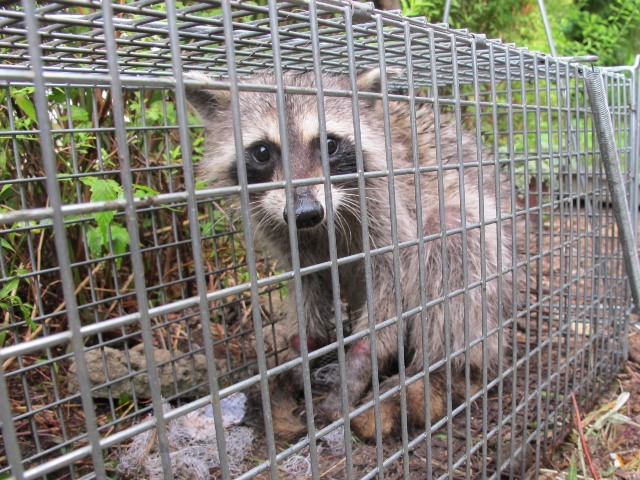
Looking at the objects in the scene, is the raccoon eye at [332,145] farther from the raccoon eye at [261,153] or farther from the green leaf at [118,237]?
the green leaf at [118,237]

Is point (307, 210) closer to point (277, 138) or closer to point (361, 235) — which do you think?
point (361, 235)

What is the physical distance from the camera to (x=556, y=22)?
6.30 metres

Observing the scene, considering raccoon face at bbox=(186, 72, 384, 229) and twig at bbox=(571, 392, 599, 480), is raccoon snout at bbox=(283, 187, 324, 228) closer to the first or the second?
raccoon face at bbox=(186, 72, 384, 229)

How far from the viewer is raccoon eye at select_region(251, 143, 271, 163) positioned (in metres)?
2.22

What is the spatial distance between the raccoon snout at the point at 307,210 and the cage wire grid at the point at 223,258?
0.97 feet

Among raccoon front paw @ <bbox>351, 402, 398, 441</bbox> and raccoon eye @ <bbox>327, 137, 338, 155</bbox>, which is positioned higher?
raccoon eye @ <bbox>327, 137, 338, 155</bbox>

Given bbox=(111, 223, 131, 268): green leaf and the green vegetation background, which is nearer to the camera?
bbox=(111, 223, 131, 268): green leaf

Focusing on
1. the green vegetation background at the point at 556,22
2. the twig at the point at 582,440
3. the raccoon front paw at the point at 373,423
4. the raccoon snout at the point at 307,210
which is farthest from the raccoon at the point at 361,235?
the green vegetation background at the point at 556,22

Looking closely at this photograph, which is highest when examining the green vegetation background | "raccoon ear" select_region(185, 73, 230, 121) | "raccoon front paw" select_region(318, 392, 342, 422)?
the green vegetation background

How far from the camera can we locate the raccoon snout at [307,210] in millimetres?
1596

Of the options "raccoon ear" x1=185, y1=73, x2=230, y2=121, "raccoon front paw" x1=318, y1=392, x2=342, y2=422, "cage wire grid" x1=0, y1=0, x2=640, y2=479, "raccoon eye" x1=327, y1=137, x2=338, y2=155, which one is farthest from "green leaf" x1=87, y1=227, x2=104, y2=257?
"raccoon front paw" x1=318, y1=392, x2=342, y2=422

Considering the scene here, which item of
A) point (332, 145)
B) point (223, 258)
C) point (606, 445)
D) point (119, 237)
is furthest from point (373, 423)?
point (223, 258)

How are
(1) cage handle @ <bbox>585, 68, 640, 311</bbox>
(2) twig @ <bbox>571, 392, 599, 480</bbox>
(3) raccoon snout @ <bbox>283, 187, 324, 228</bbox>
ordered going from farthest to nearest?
(1) cage handle @ <bbox>585, 68, 640, 311</bbox>
(2) twig @ <bbox>571, 392, 599, 480</bbox>
(3) raccoon snout @ <bbox>283, 187, 324, 228</bbox>

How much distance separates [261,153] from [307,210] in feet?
2.39
